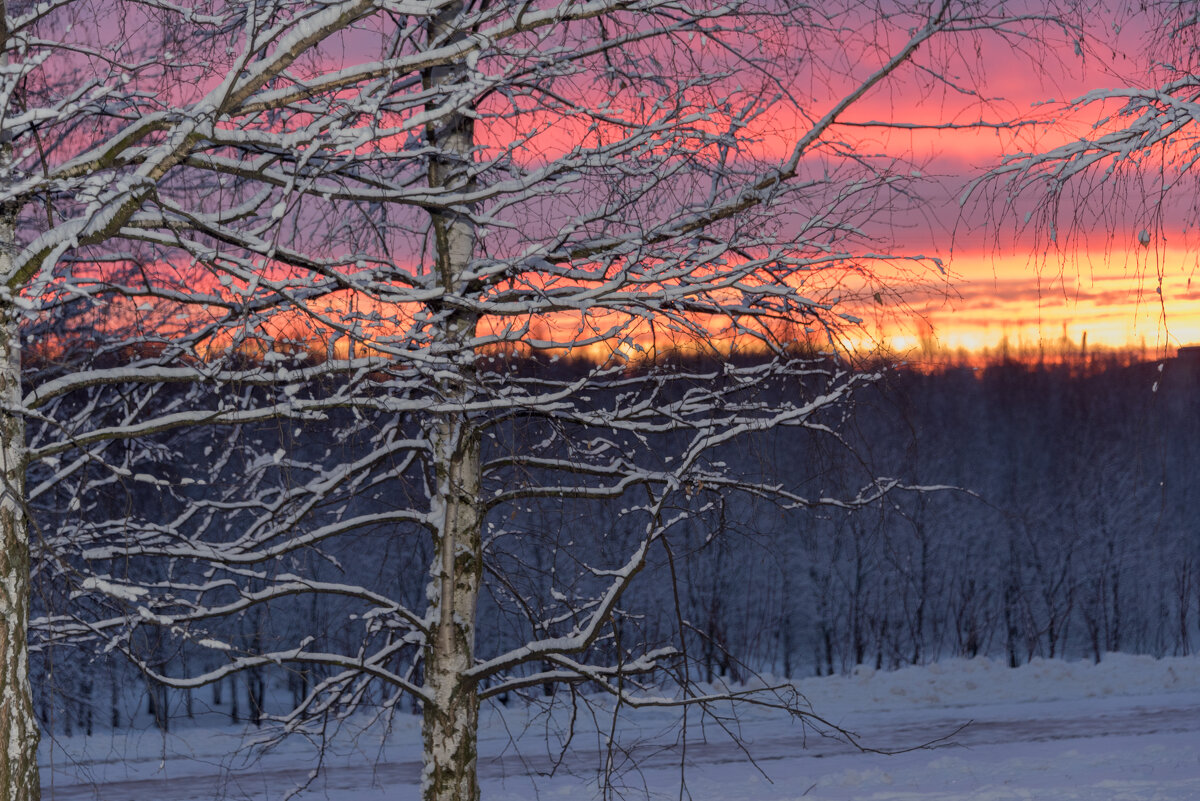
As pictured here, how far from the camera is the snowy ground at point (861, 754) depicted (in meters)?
12.8

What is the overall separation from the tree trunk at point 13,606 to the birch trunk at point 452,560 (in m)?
1.93

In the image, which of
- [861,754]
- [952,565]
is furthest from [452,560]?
[952,565]

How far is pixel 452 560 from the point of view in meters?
6.01

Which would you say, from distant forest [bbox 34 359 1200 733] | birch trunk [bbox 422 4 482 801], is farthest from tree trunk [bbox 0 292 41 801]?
distant forest [bbox 34 359 1200 733]

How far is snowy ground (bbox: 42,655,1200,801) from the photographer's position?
12836 mm

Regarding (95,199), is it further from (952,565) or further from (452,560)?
(952,565)

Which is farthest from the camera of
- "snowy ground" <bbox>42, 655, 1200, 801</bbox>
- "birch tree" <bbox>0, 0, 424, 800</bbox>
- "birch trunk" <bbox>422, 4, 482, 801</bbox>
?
"snowy ground" <bbox>42, 655, 1200, 801</bbox>

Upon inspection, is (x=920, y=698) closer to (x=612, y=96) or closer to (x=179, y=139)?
(x=612, y=96)

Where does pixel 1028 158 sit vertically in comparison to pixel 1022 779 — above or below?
above

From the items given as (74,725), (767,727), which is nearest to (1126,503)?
(767,727)

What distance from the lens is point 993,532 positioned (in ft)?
111

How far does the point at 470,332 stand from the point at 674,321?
3.84 ft

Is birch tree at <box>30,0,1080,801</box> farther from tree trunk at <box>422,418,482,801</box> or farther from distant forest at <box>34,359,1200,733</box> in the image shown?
distant forest at <box>34,359,1200,733</box>

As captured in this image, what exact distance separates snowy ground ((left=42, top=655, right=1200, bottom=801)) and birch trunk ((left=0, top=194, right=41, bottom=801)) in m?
3.49
